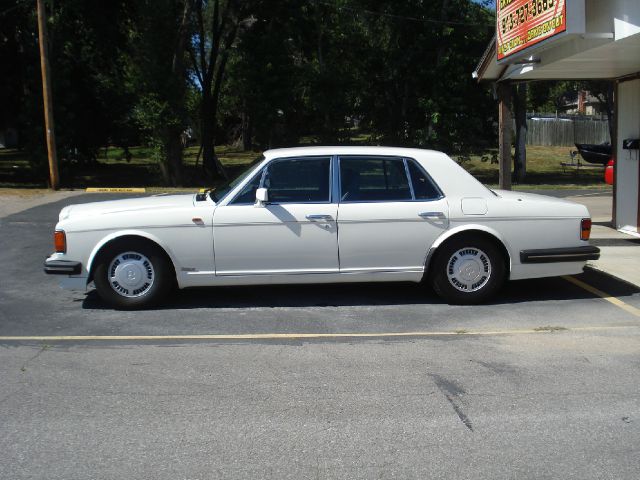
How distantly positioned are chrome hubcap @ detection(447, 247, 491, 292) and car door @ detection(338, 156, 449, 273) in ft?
1.07

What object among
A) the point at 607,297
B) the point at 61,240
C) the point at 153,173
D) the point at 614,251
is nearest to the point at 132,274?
the point at 61,240

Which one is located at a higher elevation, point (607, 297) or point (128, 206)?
point (128, 206)

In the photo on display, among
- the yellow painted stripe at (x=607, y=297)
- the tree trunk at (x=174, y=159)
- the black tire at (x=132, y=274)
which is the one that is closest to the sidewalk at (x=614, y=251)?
the yellow painted stripe at (x=607, y=297)

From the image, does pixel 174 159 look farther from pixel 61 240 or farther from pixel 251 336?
pixel 251 336

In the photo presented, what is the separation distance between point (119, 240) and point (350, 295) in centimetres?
253

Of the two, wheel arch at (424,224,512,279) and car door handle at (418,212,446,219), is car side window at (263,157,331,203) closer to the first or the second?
car door handle at (418,212,446,219)

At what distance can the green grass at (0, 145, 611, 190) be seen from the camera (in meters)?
→ 24.4

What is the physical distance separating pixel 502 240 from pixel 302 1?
72.4ft

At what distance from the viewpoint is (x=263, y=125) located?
86.4 ft

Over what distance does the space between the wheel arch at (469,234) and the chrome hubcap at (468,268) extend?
162 millimetres

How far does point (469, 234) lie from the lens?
7375mm

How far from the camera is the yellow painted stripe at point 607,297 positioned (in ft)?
24.1

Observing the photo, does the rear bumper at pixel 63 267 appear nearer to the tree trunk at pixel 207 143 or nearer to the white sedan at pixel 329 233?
the white sedan at pixel 329 233

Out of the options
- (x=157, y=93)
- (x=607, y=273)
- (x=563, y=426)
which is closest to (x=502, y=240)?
(x=607, y=273)
